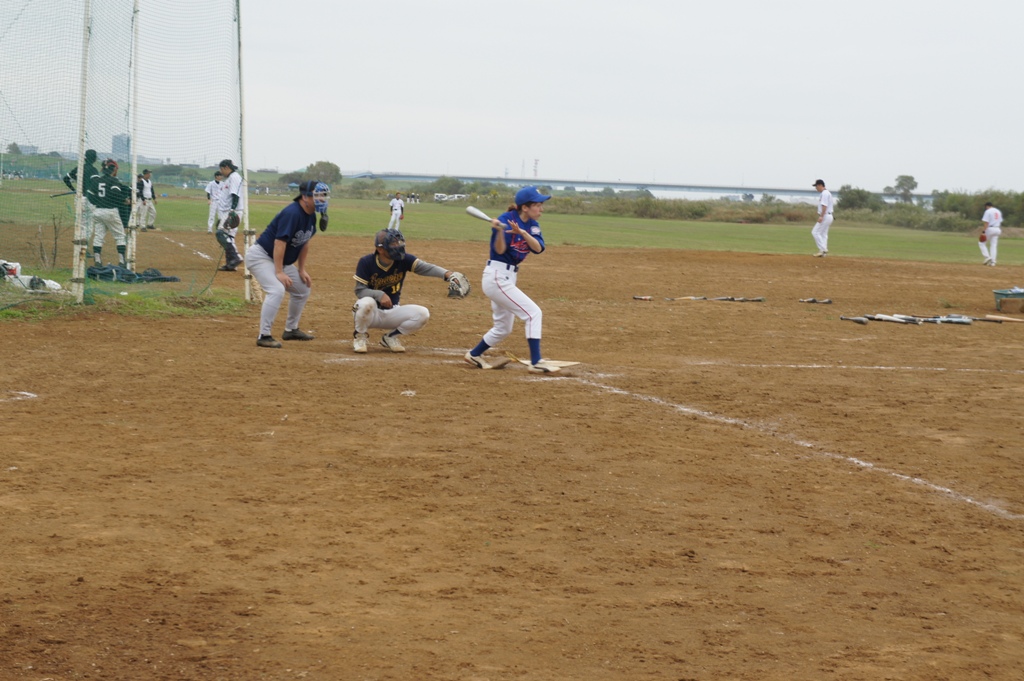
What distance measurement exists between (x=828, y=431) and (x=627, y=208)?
2904 inches

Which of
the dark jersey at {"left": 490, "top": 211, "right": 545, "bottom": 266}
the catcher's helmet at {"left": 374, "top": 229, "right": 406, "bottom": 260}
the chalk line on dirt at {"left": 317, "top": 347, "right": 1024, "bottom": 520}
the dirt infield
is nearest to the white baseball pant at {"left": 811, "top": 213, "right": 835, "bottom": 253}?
the dirt infield

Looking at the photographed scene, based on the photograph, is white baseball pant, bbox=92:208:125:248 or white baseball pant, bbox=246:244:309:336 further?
white baseball pant, bbox=92:208:125:248

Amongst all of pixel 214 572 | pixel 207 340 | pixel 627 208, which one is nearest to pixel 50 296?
pixel 207 340

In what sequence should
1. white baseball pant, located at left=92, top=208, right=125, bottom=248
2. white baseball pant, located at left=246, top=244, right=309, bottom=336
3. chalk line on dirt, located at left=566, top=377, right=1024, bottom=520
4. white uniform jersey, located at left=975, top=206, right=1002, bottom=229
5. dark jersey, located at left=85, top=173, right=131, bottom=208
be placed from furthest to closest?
white uniform jersey, located at left=975, top=206, right=1002, bottom=229
white baseball pant, located at left=92, top=208, right=125, bottom=248
dark jersey, located at left=85, top=173, right=131, bottom=208
white baseball pant, located at left=246, top=244, right=309, bottom=336
chalk line on dirt, located at left=566, top=377, right=1024, bottom=520

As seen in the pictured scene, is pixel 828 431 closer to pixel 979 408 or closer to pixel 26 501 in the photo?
pixel 979 408

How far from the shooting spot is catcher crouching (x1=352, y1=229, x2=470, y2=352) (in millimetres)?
11539

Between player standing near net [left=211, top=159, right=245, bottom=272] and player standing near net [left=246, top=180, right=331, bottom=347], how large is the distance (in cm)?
395

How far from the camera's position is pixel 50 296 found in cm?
1445

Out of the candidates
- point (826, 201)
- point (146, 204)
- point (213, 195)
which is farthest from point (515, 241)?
point (826, 201)

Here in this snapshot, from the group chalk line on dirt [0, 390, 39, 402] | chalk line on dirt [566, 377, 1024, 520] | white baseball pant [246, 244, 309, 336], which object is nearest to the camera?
chalk line on dirt [566, 377, 1024, 520]

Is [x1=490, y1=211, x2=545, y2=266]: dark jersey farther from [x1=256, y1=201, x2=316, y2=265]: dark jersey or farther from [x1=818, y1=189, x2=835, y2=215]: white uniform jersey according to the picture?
[x1=818, y1=189, x2=835, y2=215]: white uniform jersey

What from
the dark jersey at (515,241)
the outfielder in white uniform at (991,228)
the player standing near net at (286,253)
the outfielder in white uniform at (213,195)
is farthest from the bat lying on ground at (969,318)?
the outfielder in white uniform at (991,228)

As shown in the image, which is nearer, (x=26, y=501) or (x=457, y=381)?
(x=26, y=501)

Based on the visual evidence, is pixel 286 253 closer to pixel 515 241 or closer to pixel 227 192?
pixel 515 241
